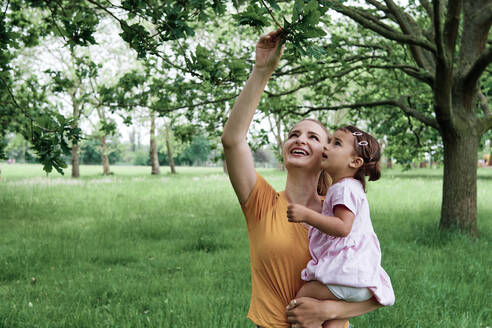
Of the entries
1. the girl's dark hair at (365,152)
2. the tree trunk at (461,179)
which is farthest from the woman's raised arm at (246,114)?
the tree trunk at (461,179)

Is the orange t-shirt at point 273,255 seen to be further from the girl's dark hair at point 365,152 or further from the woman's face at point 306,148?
the girl's dark hair at point 365,152

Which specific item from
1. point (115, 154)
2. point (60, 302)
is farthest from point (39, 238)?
point (115, 154)

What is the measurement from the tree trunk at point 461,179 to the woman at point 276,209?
251 inches

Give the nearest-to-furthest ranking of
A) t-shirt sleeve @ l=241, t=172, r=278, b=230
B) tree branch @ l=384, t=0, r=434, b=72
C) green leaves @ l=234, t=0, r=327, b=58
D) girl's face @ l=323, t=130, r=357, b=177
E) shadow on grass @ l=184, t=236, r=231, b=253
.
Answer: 1. green leaves @ l=234, t=0, r=327, b=58
2. girl's face @ l=323, t=130, r=357, b=177
3. t-shirt sleeve @ l=241, t=172, r=278, b=230
4. tree branch @ l=384, t=0, r=434, b=72
5. shadow on grass @ l=184, t=236, r=231, b=253

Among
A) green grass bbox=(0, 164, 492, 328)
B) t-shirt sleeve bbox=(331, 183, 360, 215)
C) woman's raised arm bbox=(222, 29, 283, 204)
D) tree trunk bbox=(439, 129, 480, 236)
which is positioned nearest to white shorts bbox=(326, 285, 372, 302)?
t-shirt sleeve bbox=(331, 183, 360, 215)

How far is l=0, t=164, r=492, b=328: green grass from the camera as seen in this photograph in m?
4.21

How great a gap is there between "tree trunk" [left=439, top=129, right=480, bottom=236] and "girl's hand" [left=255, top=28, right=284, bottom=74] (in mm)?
6739

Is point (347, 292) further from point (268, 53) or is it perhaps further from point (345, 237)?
point (268, 53)

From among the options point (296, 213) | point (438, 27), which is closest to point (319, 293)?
point (296, 213)

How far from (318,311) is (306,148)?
812 millimetres

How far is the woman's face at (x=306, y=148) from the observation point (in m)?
2.07

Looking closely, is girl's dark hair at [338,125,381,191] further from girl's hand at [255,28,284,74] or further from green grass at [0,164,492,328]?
green grass at [0,164,492,328]

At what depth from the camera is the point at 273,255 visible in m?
1.99

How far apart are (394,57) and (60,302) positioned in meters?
7.22
